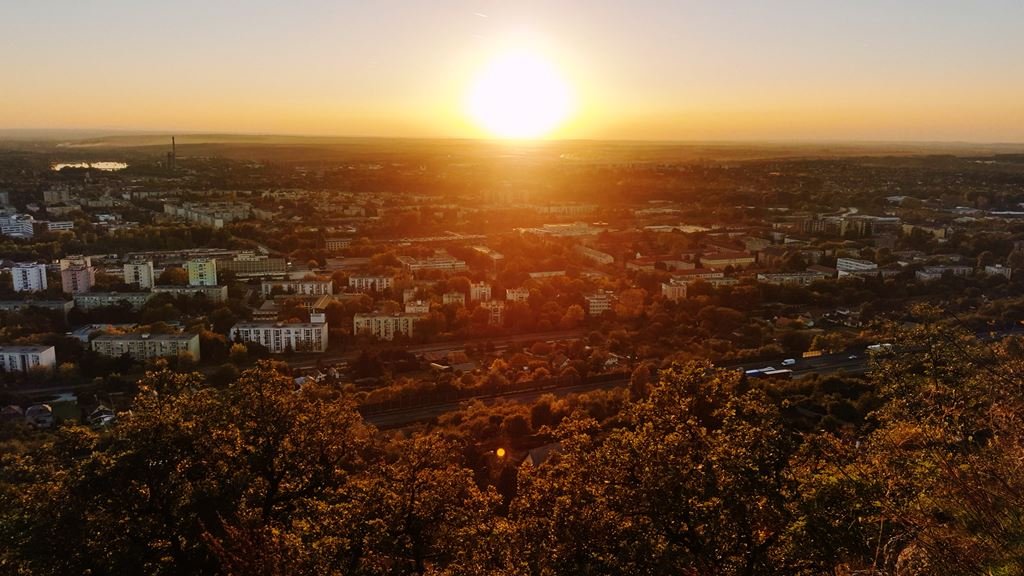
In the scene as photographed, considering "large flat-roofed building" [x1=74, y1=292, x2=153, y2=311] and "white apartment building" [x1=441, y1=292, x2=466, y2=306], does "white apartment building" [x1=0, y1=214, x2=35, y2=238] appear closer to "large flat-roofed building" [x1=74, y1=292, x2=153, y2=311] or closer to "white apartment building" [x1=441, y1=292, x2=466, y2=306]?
"large flat-roofed building" [x1=74, y1=292, x2=153, y2=311]

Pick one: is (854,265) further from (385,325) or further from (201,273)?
(201,273)

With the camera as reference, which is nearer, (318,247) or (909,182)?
(318,247)

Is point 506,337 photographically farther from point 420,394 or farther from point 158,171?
point 158,171

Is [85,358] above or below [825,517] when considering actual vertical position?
below

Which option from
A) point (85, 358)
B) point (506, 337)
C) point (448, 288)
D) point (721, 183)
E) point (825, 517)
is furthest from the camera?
point (721, 183)

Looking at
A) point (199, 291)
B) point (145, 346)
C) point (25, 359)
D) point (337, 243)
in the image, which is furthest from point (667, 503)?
point (337, 243)

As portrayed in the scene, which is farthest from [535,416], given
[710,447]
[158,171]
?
[158,171]

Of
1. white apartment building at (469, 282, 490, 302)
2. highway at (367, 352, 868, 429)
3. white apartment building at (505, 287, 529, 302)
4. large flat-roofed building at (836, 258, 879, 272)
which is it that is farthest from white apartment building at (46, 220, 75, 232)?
large flat-roofed building at (836, 258, 879, 272)
